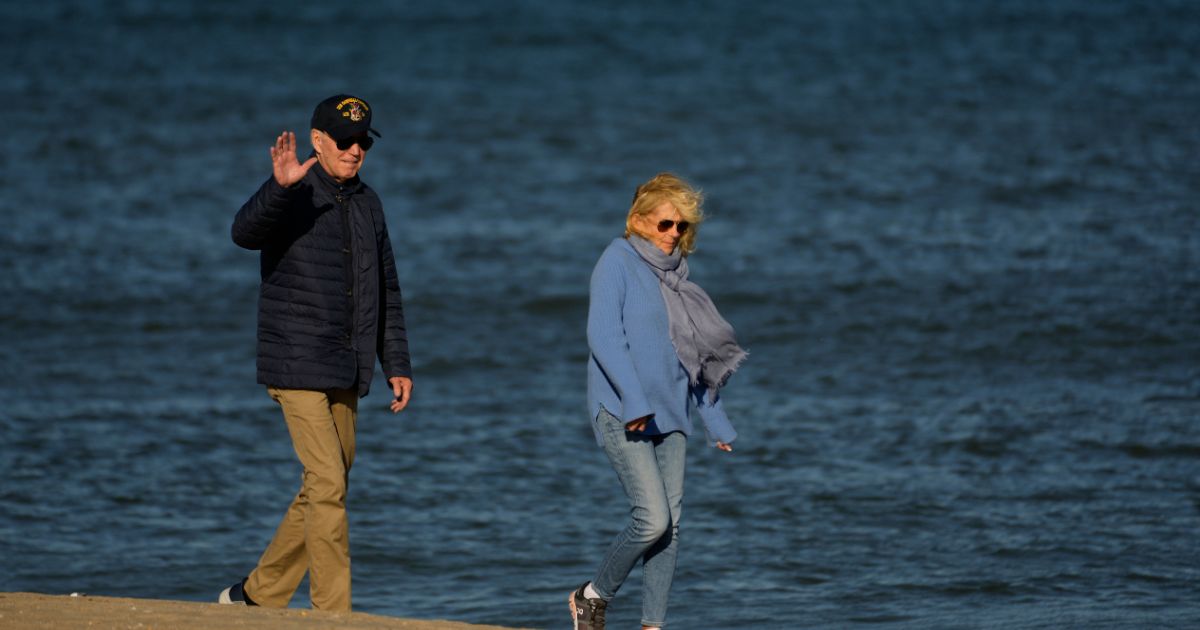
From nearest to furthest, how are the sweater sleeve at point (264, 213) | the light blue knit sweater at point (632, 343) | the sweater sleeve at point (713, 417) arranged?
the sweater sleeve at point (264, 213) → the light blue knit sweater at point (632, 343) → the sweater sleeve at point (713, 417)

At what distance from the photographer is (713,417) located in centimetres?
591

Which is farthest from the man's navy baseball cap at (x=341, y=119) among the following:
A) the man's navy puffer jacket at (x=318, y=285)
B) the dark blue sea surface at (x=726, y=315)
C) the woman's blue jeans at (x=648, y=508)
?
the dark blue sea surface at (x=726, y=315)

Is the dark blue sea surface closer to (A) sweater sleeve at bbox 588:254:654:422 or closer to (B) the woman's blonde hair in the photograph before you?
(A) sweater sleeve at bbox 588:254:654:422

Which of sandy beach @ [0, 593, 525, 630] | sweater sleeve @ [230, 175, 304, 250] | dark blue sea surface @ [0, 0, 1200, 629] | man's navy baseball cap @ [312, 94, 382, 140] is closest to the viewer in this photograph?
sandy beach @ [0, 593, 525, 630]

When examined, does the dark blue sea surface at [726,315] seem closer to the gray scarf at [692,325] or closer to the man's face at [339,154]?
the gray scarf at [692,325]

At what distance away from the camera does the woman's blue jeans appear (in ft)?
18.5

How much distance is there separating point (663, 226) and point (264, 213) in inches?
52.5

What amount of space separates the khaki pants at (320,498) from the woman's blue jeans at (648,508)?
0.91 metres

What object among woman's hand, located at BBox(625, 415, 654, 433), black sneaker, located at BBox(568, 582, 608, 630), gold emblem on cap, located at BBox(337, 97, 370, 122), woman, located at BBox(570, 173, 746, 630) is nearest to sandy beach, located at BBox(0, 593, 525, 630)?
black sneaker, located at BBox(568, 582, 608, 630)

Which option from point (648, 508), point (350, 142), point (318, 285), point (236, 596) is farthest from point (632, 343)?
point (236, 596)

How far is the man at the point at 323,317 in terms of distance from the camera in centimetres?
571

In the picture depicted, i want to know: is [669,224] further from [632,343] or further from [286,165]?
[286,165]

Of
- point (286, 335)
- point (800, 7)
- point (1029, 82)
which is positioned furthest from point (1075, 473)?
point (800, 7)

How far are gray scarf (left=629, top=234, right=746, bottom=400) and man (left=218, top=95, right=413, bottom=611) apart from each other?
3.23 ft
